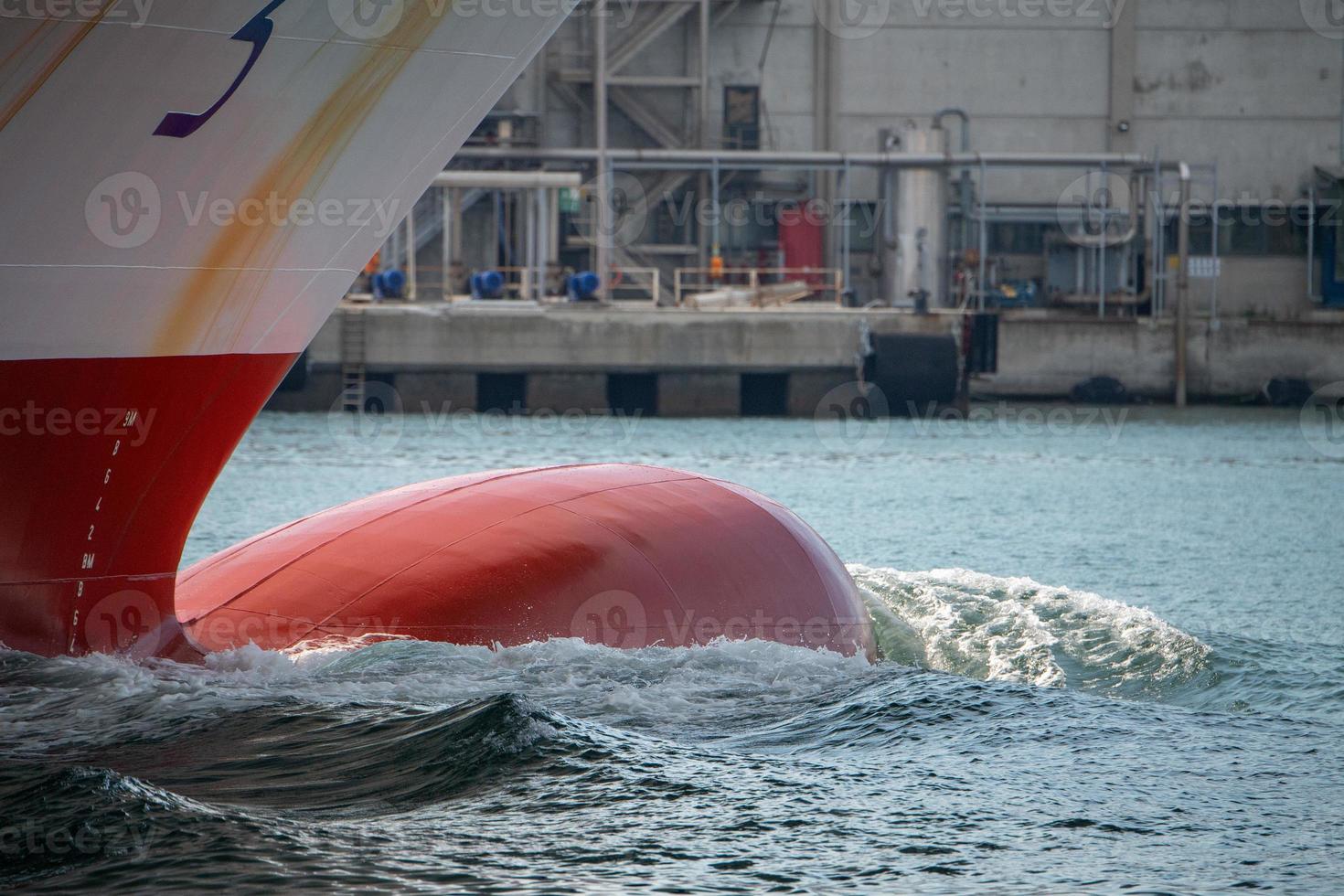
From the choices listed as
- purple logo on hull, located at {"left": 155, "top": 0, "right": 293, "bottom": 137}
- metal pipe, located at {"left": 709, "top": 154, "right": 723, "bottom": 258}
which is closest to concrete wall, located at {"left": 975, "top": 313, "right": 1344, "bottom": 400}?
metal pipe, located at {"left": 709, "top": 154, "right": 723, "bottom": 258}

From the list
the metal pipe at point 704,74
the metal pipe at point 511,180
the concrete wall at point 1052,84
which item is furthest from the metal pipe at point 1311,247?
the metal pipe at point 511,180

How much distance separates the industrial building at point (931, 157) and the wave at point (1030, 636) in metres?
25.0

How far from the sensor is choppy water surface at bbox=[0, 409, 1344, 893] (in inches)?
218

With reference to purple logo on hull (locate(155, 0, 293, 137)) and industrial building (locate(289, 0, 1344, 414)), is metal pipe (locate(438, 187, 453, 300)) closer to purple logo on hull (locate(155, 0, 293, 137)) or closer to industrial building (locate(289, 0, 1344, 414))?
industrial building (locate(289, 0, 1344, 414))

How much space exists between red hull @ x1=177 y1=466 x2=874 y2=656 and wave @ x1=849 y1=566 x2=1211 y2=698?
705 mm

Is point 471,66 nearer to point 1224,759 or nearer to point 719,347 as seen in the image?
point 1224,759

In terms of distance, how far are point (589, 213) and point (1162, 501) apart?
22367 mm

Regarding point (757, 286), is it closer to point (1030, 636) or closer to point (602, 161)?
point (602, 161)

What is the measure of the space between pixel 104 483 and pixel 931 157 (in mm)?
32025

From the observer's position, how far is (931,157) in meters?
37.3

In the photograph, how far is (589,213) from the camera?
39.9m

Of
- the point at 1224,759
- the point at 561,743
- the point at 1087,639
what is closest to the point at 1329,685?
the point at 1087,639

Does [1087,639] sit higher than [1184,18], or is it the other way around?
[1184,18]

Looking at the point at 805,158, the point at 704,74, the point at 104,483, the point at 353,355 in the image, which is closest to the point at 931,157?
the point at 805,158
